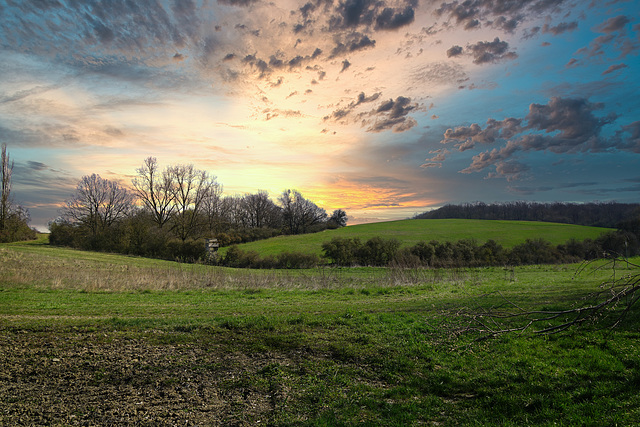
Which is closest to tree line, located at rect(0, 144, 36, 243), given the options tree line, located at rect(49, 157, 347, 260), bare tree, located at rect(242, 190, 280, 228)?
tree line, located at rect(49, 157, 347, 260)

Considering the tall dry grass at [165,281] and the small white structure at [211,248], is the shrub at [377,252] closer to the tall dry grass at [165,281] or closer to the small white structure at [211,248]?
the tall dry grass at [165,281]

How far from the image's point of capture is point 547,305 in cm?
1176

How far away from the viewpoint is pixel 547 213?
8656 cm

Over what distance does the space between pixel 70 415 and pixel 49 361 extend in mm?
2638

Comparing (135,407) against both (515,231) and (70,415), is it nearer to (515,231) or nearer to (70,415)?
(70,415)

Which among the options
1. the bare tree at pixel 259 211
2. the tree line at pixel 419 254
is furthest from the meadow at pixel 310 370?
the bare tree at pixel 259 211

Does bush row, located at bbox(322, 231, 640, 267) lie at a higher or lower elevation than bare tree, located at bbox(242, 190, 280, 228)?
lower

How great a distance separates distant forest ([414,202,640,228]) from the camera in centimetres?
7350

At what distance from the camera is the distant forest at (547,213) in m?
73.5

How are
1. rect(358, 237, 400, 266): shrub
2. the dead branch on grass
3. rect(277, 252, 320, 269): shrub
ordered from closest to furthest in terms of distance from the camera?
the dead branch on grass → rect(277, 252, 320, 269): shrub → rect(358, 237, 400, 266): shrub

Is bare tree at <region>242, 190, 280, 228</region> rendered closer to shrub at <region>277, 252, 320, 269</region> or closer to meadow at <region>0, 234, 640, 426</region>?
shrub at <region>277, 252, 320, 269</region>

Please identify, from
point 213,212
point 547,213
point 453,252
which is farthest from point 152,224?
point 547,213

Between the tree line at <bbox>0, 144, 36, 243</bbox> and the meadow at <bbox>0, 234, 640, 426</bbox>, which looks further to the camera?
the tree line at <bbox>0, 144, 36, 243</bbox>

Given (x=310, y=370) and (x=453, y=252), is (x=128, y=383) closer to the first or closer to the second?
(x=310, y=370)
